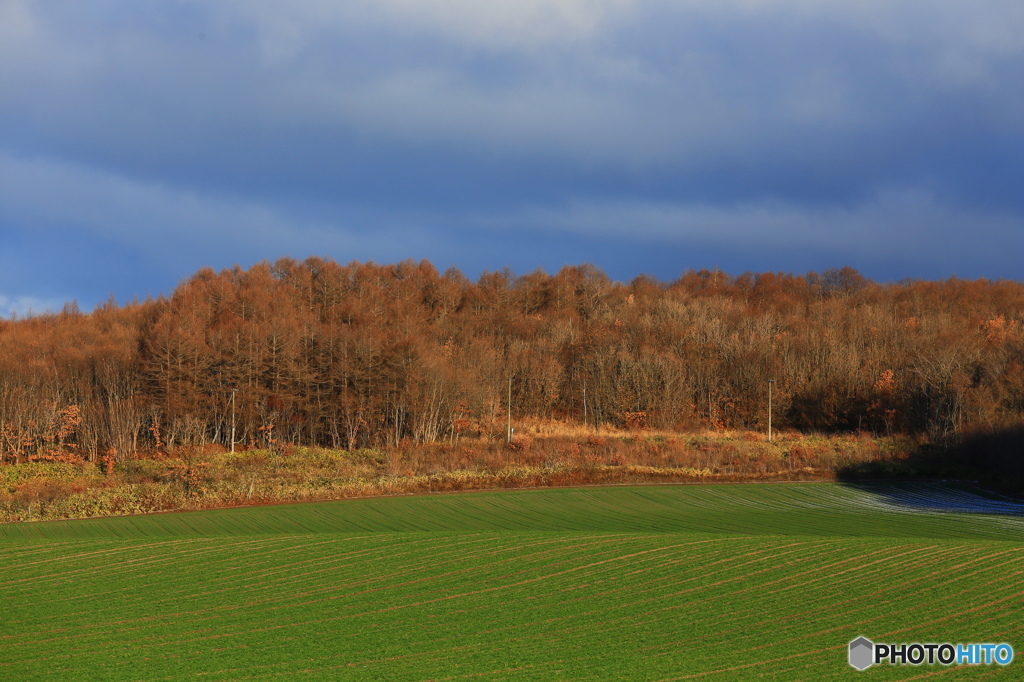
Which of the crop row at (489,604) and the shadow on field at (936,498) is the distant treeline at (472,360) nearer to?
the shadow on field at (936,498)

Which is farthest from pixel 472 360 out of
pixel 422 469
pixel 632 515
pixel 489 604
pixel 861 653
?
pixel 861 653

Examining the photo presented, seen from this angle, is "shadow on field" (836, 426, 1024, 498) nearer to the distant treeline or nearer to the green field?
the distant treeline

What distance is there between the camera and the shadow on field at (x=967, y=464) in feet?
134

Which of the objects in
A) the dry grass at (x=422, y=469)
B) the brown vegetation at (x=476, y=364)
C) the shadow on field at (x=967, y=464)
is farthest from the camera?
the brown vegetation at (x=476, y=364)

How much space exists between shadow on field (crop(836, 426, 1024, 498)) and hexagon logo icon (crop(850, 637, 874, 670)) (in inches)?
1193

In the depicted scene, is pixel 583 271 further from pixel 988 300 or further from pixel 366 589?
pixel 366 589

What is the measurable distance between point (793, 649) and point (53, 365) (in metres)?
56.7

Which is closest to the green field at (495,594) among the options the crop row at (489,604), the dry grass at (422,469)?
the crop row at (489,604)

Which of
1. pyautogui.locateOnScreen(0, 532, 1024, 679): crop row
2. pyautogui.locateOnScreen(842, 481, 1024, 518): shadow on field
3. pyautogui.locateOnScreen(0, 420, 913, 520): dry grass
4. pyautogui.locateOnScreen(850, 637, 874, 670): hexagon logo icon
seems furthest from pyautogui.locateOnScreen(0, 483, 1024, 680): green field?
pyautogui.locateOnScreen(0, 420, 913, 520): dry grass

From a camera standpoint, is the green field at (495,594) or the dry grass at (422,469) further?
the dry grass at (422,469)

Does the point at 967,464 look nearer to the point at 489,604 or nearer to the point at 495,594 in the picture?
the point at 495,594

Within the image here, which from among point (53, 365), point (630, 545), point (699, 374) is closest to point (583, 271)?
point (699, 374)

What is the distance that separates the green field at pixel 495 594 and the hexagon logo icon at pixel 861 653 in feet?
0.60

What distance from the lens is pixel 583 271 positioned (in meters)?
94.2
